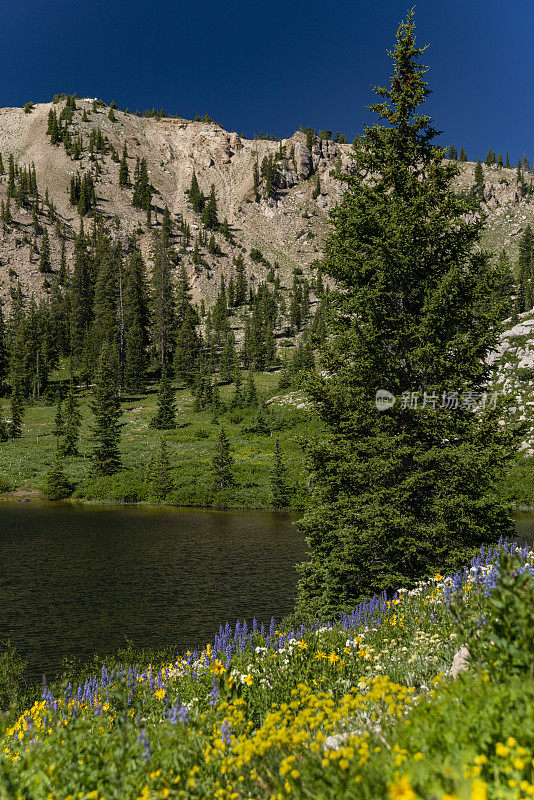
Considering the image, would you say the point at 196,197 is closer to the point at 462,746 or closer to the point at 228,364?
the point at 228,364

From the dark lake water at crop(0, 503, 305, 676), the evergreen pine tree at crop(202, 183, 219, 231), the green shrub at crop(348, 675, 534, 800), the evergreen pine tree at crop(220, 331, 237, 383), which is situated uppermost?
the evergreen pine tree at crop(202, 183, 219, 231)

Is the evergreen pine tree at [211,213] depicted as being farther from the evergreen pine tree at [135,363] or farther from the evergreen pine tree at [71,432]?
the evergreen pine tree at [71,432]

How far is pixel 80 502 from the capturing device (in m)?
44.7

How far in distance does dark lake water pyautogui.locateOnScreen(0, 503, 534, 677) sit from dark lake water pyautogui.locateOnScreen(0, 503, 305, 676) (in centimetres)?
5

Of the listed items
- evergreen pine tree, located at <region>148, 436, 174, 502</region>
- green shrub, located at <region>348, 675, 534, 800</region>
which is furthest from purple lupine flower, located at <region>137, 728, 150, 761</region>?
evergreen pine tree, located at <region>148, 436, 174, 502</region>

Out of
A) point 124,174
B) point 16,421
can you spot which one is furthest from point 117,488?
point 124,174

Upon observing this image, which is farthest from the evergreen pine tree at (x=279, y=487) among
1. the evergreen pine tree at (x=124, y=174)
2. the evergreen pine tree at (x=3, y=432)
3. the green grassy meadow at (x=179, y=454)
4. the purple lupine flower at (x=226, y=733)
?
the evergreen pine tree at (x=124, y=174)

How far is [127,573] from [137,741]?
2067cm

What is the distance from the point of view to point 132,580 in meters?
21.1

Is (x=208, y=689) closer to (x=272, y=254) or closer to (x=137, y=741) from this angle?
(x=137, y=741)

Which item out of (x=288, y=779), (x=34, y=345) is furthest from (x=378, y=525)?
(x=34, y=345)

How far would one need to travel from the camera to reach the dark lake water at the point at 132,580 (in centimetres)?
1503

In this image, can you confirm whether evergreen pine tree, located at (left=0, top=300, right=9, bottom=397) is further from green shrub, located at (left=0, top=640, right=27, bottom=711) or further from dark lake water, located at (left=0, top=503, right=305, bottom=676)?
green shrub, located at (left=0, top=640, right=27, bottom=711)

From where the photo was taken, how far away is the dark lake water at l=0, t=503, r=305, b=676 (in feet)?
49.3
